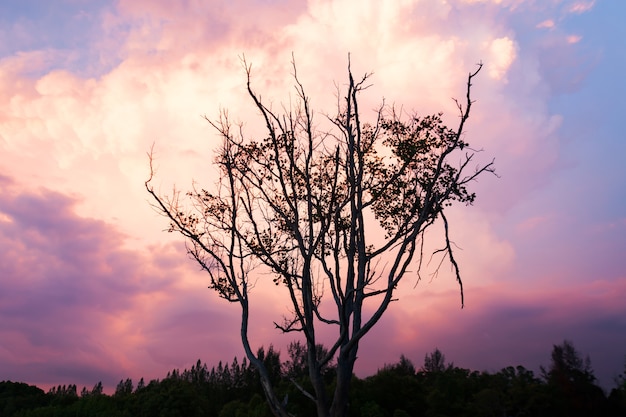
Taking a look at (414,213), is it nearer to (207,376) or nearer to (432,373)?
(432,373)

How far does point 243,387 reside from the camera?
8162 cm

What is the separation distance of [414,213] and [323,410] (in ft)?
14.2

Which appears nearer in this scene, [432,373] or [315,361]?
[315,361]

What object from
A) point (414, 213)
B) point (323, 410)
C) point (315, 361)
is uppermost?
point (414, 213)

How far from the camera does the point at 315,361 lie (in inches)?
403

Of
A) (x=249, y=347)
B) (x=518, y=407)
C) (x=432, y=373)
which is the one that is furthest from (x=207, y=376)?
(x=249, y=347)

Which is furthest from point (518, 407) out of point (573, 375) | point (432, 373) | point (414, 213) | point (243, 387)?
point (414, 213)

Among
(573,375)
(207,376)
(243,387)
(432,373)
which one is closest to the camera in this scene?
(573,375)

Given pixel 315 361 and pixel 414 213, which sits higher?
pixel 414 213

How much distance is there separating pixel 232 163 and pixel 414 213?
4.01 metres

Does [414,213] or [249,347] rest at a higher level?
[414,213]

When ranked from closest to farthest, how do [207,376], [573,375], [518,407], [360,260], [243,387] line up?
[360,260], [518,407], [573,375], [243,387], [207,376]

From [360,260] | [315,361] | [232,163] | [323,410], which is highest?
[232,163]

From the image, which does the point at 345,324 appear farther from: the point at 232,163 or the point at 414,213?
the point at 232,163
